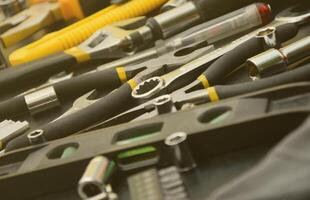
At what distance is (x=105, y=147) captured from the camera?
54 cm

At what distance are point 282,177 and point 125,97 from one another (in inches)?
14.2

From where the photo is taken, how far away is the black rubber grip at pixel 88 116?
667 millimetres

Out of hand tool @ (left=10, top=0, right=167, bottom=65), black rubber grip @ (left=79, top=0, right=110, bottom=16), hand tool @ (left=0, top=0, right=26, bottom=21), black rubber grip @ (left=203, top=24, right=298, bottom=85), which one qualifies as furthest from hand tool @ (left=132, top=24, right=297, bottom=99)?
hand tool @ (left=0, top=0, right=26, bottom=21)

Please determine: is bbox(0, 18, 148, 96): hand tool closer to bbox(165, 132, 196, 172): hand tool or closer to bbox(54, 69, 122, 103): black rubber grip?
bbox(54, 69, 122, 103): black rubber grip

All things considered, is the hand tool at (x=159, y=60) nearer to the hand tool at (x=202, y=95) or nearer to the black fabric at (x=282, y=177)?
the hand tool at (x=202, y=95)

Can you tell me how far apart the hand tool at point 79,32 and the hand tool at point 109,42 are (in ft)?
0.14

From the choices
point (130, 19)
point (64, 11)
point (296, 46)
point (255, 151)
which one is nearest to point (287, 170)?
point (255, 151)

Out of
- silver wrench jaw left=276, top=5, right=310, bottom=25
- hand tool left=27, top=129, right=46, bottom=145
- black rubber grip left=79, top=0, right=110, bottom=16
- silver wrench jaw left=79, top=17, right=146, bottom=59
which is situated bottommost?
silver wrench jaw left=276, top=5, right=310, bottom=25

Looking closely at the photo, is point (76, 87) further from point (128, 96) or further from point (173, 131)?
point (173, 131)

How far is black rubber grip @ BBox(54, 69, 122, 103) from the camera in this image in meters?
0.79

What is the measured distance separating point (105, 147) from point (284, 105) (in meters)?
0.17

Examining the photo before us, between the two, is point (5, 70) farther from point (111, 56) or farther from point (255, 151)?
point (255, 151)

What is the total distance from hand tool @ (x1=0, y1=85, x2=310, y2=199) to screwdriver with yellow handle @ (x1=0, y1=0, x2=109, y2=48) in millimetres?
532

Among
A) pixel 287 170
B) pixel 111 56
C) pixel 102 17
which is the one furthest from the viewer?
pixel 102 17
